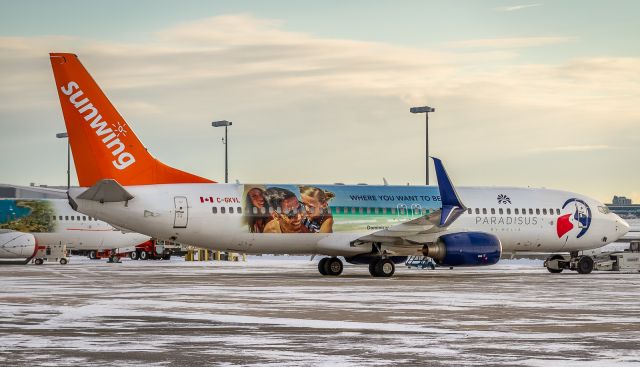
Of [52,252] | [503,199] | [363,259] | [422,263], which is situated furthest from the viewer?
[52,252]

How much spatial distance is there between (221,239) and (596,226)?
1635 cm

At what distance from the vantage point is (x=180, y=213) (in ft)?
119

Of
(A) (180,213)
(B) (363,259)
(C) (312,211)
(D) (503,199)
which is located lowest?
(B) (363,259)

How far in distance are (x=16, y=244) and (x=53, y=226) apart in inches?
195

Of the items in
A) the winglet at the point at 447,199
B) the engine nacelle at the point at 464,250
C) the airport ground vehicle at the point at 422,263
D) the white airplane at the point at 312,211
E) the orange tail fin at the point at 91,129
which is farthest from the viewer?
the airport ground vehicle at the point at 422,263

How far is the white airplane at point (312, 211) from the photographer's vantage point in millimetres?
34688

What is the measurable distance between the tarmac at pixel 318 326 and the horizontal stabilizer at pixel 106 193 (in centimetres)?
432

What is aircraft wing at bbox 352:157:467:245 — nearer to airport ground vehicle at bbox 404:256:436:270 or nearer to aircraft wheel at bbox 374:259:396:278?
aircraft wheel at bbox 374:259:396:278

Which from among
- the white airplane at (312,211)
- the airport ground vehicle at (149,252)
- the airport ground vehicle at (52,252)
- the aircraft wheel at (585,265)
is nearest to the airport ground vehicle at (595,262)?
the aircraft wheel at (585,265)

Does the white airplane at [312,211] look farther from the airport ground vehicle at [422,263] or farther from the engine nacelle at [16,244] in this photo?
the engine nacelle at [16,244]

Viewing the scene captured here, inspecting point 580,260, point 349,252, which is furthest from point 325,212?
point 580,260

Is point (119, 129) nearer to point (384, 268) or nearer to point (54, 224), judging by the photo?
point (384, 268)

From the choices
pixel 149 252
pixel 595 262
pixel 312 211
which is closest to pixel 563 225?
pixel 595 262

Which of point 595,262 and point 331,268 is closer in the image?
point 331,268
